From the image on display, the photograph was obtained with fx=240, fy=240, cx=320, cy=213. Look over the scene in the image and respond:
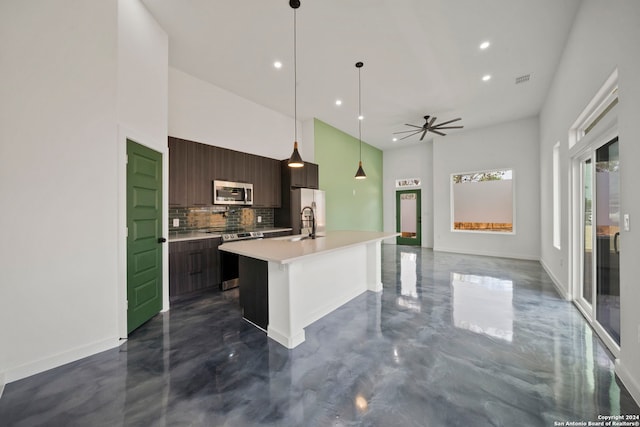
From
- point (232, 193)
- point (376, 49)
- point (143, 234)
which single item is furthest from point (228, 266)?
point (376, 49)

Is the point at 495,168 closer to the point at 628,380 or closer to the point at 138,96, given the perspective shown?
the point at 628,380

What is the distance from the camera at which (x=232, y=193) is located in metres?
4.21

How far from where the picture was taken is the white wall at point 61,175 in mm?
1817

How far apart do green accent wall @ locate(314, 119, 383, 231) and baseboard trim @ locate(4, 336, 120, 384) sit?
4685 millimetres

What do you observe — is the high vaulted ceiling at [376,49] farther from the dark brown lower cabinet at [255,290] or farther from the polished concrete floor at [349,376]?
the polished concrete floor at [349,376]

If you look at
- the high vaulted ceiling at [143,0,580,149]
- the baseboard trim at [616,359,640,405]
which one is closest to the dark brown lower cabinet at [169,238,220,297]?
the high vaulted ceiling at [143,0,580,149]

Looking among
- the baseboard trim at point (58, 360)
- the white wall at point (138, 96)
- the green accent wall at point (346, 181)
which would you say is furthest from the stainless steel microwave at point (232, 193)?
the baseboard trim at point (58, 360)

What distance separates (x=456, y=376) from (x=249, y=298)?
2.04 m

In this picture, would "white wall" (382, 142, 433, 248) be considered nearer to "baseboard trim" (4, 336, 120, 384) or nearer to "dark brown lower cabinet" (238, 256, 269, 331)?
"dark brown lower cabinet" (238, 256, 269, 331)

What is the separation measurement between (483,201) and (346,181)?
3791 mm

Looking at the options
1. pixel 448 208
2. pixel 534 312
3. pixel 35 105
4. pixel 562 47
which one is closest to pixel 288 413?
pixel 35 105

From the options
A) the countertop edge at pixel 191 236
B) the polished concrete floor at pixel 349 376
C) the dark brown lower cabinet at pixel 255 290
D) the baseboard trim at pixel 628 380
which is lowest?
the polished concrete floor at pixel 349 376

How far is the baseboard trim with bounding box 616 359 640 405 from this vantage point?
61.5 inches

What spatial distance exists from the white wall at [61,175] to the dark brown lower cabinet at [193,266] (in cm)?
94
